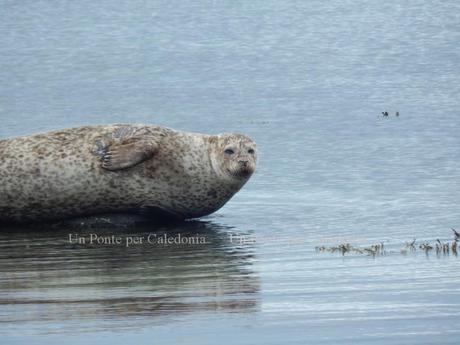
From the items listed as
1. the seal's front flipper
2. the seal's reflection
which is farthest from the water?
the seal's front flipper

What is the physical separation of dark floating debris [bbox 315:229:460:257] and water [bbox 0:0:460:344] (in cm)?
10

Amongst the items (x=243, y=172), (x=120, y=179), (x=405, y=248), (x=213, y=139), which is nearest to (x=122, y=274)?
(x=405, y=248)

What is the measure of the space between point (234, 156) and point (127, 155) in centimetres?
85

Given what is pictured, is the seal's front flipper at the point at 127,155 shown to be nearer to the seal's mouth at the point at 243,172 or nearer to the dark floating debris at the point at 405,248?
the seal's mouth at the point at 243,172

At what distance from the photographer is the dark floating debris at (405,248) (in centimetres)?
1016

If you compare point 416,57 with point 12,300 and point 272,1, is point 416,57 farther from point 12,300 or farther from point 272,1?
point 12,300

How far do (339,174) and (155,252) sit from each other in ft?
14.8

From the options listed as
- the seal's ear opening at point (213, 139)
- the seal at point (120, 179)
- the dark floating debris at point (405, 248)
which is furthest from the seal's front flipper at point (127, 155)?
the dark floating debris at point (405, 248)

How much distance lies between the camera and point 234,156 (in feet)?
41.2

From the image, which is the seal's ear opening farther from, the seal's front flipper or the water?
the water

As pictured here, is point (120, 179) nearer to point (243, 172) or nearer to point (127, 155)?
point (127, 155)

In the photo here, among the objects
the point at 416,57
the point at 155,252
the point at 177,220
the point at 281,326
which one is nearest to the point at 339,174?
the point at 177,220

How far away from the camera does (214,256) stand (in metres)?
10.5

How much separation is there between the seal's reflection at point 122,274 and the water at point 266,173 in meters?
0.02
